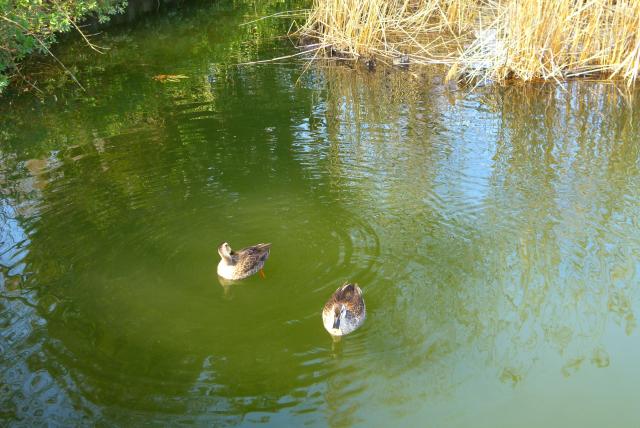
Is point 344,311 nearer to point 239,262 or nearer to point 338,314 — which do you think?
point 338,314

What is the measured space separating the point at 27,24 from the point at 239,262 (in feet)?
26.3

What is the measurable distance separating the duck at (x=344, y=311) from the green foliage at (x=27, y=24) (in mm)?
8085

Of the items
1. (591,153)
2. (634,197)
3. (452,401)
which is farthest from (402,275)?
(591,153)

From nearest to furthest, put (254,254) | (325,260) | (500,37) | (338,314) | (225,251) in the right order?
(338,314) < (225,251) < (254,254) < (325,260) < (500,37)

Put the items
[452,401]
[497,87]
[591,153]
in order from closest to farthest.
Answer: [452,401] → [591,153] → [497,87]

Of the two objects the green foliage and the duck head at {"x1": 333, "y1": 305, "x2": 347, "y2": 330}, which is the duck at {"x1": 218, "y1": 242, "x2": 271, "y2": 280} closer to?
the duck head at {"x1": 333, "y1": 305, "x2": 347, "y2": 330}

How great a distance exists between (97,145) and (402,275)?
227 inches

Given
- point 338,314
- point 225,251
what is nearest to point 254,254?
point 225,251

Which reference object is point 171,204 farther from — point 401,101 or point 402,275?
point 401,101

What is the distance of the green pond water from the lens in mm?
5016

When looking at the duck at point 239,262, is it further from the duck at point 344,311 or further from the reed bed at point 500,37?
the reed bed at point 500,37

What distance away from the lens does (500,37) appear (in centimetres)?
1279

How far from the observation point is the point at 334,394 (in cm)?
498

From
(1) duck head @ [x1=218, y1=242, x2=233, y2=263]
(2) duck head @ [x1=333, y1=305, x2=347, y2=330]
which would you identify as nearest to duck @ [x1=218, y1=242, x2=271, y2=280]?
(1) duck head @ [x1=218, y1=242, x2=233, y2=263]
